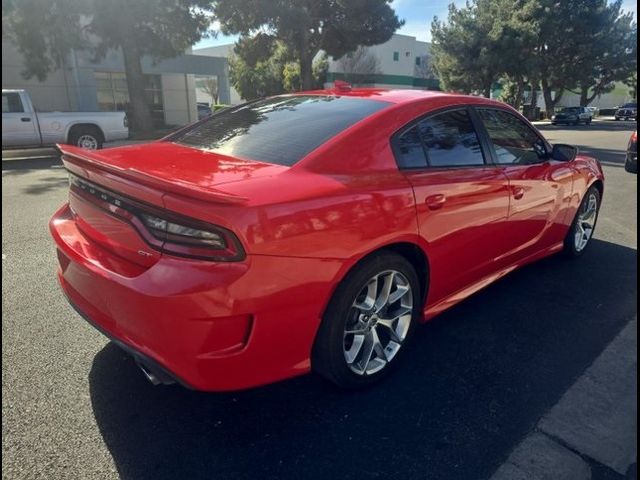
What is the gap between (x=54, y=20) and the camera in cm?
1741

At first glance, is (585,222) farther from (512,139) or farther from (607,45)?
(607,45)

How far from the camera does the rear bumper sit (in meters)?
1.93

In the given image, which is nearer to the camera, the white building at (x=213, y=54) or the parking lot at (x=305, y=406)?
the parking lot at (x=305, y=406)

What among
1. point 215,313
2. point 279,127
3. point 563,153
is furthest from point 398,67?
point 215,313

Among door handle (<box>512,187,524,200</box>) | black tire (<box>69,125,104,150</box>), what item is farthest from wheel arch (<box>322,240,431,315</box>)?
black tire (<box>69,125,104,150</box>)

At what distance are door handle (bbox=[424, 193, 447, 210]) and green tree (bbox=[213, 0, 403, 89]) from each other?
2122cm

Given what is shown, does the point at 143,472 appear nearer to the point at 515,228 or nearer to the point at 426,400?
the point at 426,400

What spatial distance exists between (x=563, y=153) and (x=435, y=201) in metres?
2.04

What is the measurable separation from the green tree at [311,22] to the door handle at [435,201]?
2122 cm

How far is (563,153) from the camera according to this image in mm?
4094

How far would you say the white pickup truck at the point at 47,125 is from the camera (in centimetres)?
1245

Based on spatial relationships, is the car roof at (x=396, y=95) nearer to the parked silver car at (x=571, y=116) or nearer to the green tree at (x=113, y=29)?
the green tree at (x=113, y=29)

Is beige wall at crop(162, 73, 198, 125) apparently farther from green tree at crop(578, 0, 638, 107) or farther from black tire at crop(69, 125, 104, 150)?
green tree at crop(578, 0, 638, 107)

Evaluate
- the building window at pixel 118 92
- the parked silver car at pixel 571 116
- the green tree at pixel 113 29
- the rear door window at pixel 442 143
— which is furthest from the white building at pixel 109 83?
the parked silver car at pixel 571 116
